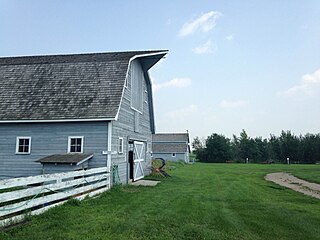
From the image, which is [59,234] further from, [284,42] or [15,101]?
[284,42]

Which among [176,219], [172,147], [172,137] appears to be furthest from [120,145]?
[172,137]

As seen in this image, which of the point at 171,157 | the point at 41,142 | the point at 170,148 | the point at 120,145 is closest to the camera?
the point at 41,142

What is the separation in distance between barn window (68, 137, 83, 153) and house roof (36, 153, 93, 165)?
411mm

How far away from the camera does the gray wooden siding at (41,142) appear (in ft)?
40.4

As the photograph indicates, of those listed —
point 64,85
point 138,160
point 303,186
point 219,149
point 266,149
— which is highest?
point 64,85

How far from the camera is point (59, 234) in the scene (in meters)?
5.40

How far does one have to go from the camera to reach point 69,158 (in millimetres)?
11367

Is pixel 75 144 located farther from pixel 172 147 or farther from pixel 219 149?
pixel 219 149

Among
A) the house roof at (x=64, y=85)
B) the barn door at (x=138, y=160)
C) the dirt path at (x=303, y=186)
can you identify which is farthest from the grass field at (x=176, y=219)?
the barn door at (x=138, y=160)

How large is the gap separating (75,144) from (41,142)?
1.72 m

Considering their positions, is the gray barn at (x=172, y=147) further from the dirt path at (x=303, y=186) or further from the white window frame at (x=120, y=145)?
the white window frame at (x=120, y=145)

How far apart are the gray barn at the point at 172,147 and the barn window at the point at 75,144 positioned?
1473 inches

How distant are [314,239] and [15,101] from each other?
13.8m

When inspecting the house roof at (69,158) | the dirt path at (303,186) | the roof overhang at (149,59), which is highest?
the roof overhang at (149,59)
